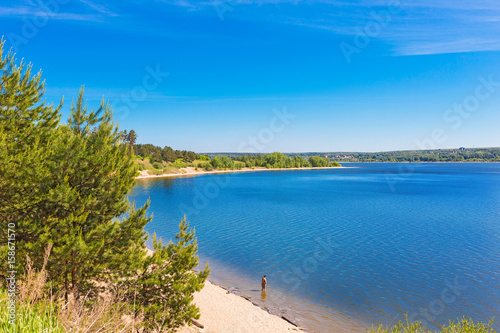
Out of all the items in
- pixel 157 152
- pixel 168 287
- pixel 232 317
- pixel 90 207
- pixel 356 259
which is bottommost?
pixel 356 259

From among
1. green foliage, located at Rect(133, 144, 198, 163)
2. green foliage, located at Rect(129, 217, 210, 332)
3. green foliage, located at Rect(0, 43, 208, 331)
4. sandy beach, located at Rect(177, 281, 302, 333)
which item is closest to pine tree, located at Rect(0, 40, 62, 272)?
green foliage, located at Rect(0, 43, 208, 331)

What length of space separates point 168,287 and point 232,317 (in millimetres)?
6556

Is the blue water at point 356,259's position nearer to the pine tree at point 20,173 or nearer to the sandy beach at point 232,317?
the sandy beach at point 232,317

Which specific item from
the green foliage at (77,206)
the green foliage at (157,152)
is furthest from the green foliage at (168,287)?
the green foliage at (157,152)

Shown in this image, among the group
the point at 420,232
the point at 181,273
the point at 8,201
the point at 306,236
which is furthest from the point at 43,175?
the point at 420,232

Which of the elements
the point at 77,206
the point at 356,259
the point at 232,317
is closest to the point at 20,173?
the point at 77,206

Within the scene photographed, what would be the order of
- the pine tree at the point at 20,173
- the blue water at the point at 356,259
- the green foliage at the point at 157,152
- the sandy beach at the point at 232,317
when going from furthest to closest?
the green foliage at the point at 157,152 < the blue water at the point at 356,259 < the sandy beach at the point at 232,317 < the pine tree at the point at 20,173

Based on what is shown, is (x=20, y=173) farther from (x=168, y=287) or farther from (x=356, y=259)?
(x=356, y=259)

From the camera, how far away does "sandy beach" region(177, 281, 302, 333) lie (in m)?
17.0

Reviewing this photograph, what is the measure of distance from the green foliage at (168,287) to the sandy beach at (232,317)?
10.9 ft

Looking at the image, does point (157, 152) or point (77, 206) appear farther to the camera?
point (157, 152)

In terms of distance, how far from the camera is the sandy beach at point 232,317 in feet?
55.9

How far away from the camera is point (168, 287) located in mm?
13773

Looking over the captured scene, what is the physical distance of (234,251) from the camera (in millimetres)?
33000
